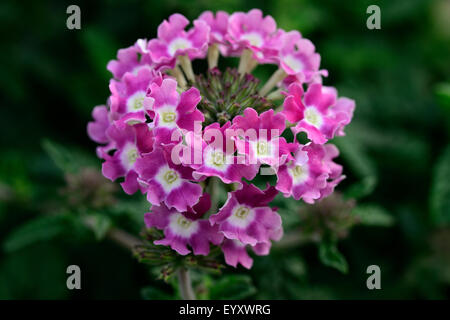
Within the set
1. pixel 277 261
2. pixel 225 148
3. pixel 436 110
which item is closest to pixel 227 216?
pixel 225 148

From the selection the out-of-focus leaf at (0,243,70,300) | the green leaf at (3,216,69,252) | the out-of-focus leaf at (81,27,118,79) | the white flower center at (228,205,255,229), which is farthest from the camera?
the out-of-focus leaf at (81,27,118,79)

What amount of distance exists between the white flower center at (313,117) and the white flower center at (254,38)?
16.8 inches

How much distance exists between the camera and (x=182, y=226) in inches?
74.6

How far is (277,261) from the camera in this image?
9.09 ft

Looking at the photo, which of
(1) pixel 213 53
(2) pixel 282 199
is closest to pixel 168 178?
(1) pixel 213 53

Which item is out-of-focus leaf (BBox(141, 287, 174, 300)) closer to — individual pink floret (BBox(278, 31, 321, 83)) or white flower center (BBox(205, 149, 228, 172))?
white flower center (BBox(205, 149, 228, 172))

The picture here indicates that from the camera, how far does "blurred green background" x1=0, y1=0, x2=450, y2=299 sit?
2.71m

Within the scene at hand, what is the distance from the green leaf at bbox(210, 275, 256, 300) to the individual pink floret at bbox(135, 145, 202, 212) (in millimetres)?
727

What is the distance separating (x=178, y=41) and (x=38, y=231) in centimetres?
134

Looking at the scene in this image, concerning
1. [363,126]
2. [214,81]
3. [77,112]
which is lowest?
[214,81]

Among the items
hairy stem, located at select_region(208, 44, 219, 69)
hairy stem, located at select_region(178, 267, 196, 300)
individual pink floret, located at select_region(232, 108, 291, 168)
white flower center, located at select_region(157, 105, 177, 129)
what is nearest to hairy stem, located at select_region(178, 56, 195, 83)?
hairy stem, located at select_region(208, 44, 219, 69)
